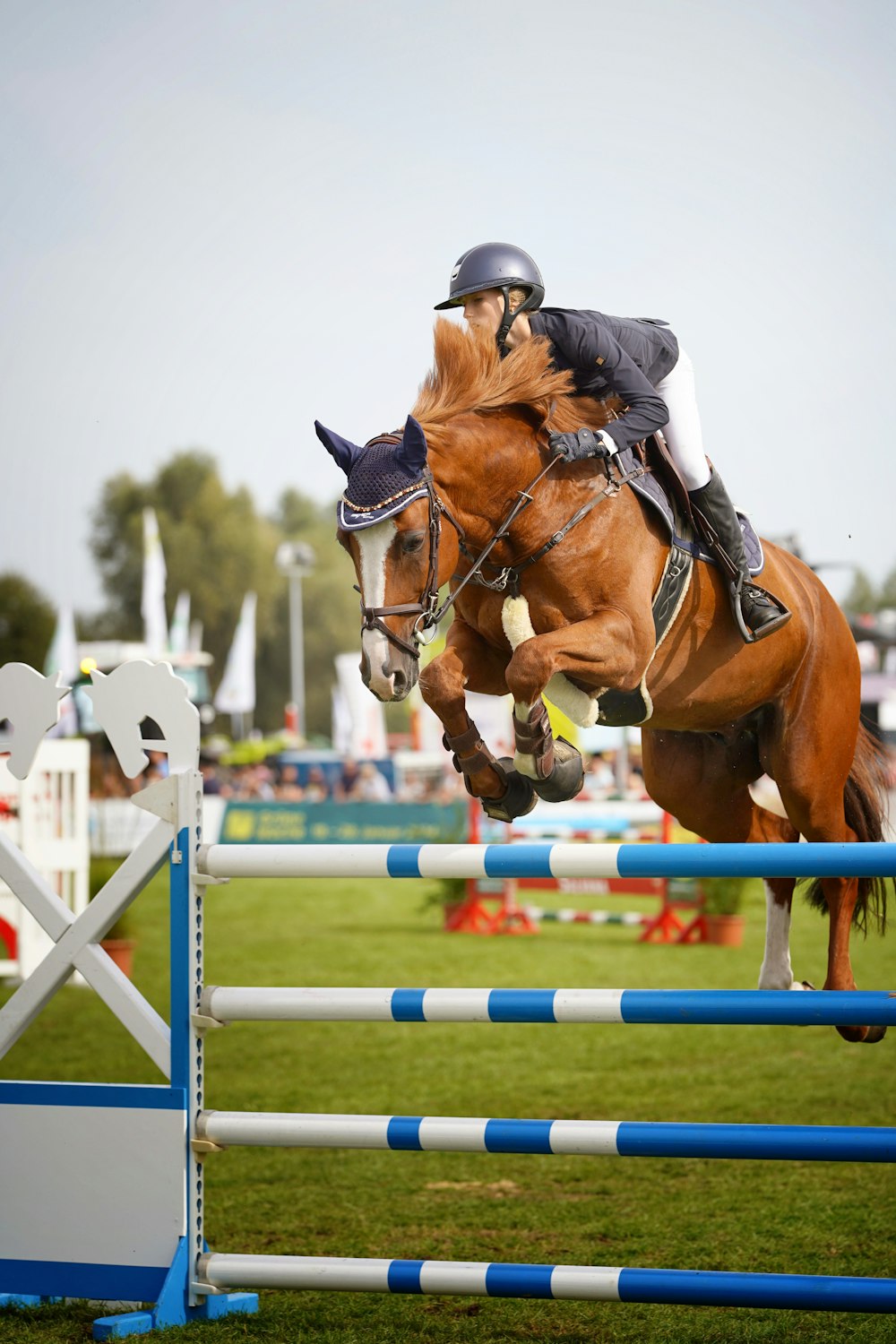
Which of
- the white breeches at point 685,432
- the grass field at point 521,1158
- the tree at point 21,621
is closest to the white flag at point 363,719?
the grass field at point 521,1158

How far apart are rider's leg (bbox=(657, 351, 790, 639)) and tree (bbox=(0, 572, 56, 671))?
49.2 m

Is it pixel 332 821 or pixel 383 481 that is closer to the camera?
pixel 383 481

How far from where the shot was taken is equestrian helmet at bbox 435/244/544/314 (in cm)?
365

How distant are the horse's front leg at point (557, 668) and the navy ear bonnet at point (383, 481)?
20.5 inches

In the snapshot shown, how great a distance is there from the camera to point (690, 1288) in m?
2.91

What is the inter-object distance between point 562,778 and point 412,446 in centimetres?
105

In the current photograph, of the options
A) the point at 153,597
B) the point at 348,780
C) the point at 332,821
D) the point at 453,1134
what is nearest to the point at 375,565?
the point at 453,1134

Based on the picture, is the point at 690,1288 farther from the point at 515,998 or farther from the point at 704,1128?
the point at 515,998

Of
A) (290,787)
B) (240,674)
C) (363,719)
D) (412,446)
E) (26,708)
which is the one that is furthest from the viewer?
(240,674)

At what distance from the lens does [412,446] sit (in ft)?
10.6

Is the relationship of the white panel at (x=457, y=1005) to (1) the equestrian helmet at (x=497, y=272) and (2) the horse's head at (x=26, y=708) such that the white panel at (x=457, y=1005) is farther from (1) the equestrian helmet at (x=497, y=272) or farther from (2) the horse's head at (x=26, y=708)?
(1) the equestrian helmet at (x=497, y=272)

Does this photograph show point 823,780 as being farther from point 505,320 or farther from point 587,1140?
Answer: point 505,320

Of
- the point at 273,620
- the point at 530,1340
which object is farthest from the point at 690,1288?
the point at 273,620

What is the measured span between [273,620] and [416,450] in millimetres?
53596
